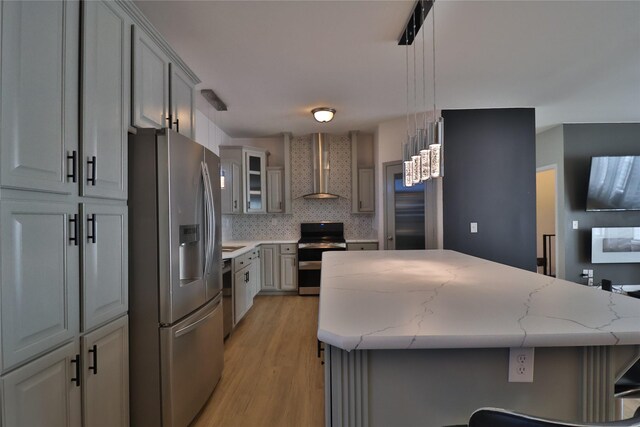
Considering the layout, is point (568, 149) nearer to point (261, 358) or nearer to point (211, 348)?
point (261, 358)

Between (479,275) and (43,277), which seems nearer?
(43,277)

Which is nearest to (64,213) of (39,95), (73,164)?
(73,164)

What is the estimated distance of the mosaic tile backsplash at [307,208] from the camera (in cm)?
519

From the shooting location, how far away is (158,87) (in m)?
1.83

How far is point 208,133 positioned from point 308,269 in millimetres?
2455

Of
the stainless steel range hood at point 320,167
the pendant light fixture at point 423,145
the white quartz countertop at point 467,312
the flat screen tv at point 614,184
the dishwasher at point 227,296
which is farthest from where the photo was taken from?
the stainless steel range hood at point 320,167

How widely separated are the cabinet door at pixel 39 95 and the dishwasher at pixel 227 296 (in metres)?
1.94

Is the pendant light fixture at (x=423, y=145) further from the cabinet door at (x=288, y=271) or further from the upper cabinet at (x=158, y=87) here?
the cabinet door at (x=288, y=271)

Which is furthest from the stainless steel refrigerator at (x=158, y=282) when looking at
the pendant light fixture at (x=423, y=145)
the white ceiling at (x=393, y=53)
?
the pendant light fixture at (x=423, y=145)

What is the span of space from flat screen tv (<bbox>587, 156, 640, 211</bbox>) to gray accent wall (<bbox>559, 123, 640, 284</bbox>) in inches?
6.4

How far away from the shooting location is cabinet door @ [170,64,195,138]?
2.01 metres

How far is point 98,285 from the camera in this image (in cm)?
131

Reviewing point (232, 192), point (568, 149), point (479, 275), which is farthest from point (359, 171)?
point (479, 275)

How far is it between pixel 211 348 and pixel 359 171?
3643 mm
